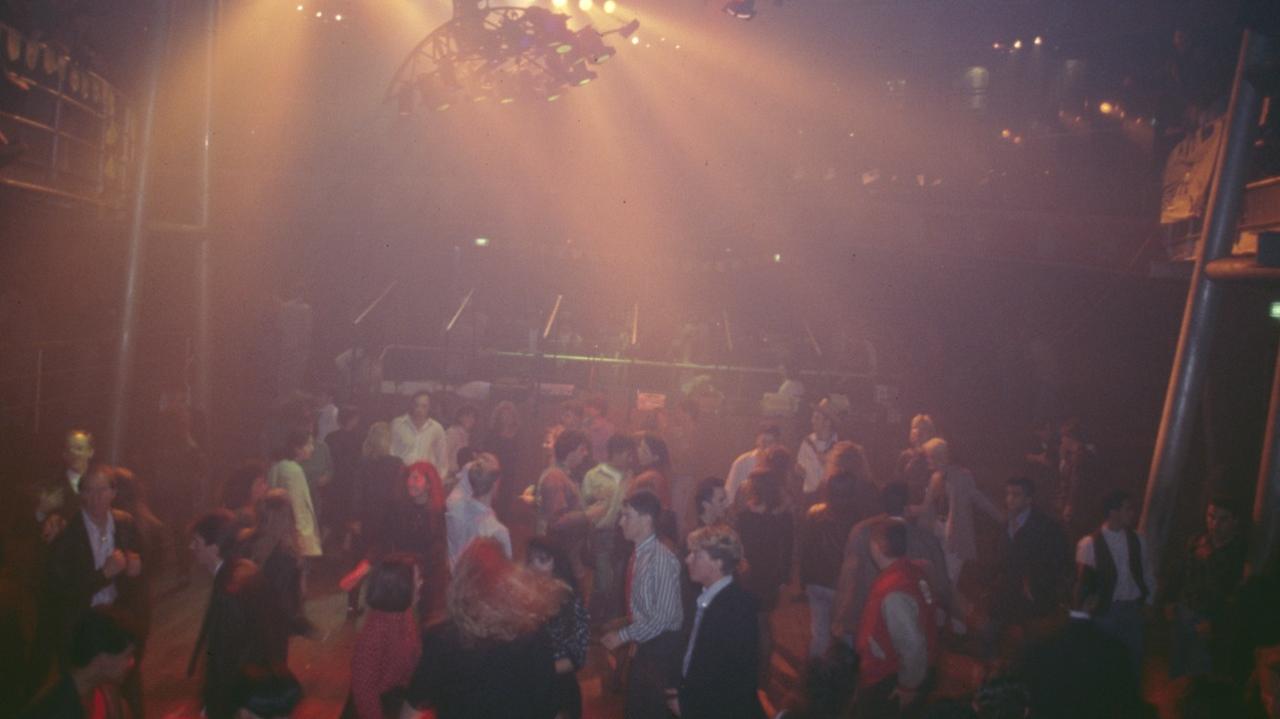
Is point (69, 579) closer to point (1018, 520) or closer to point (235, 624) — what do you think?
point (235, 624)

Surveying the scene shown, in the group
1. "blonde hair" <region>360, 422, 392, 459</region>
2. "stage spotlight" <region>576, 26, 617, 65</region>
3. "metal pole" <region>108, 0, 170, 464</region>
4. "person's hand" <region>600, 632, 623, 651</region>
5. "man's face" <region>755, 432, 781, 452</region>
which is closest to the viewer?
"person's hand" <region>600, 632, 623, 651</region>

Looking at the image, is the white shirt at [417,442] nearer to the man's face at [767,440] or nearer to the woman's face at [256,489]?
the woman's face at [256,489]

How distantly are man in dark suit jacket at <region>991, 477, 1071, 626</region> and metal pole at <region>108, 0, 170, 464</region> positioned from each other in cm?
701

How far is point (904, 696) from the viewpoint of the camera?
4.25 m

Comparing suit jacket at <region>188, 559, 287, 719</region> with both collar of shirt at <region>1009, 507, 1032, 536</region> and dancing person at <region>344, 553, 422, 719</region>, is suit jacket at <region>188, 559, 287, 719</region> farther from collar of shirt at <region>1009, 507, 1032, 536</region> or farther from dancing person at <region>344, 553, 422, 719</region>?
collar of shirt at <region>1009, 507, 1032, 536</region>

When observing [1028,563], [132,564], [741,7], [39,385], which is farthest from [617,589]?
[741,7]

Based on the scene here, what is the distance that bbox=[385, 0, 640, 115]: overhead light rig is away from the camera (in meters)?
12.1

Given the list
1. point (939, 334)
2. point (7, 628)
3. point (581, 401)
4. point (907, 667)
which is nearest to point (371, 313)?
point (581, 401)

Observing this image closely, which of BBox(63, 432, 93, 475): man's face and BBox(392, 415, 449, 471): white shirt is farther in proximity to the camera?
BBox(392, 415, 449, 471): white shirt

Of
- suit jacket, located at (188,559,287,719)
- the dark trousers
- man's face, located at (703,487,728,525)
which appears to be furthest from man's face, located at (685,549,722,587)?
suit jacket, located at (188,559,287,719)

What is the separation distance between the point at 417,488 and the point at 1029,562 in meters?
3.96

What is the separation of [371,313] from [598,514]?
48.1 feet

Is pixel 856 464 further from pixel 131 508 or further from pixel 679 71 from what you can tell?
pixel 679 71

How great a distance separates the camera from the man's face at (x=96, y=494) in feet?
15.6
